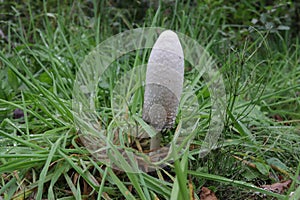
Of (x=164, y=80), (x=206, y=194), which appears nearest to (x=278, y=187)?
(x=206, y=194)

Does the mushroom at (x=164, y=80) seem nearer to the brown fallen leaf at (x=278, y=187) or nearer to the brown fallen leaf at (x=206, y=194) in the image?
the brown fallen leaf at (x=206, y=194)

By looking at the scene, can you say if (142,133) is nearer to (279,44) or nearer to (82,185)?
(82,185)

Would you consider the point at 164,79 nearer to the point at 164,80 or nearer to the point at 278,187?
the point at 164,80

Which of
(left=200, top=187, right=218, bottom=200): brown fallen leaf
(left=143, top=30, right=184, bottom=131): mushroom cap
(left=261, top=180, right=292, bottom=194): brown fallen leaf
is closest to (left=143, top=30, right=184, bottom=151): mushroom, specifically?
(left=143, top=30, right=184, bottom=131): mushroom cap

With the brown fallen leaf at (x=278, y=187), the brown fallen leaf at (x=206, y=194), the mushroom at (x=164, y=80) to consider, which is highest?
the mushroom at (x=164, y=80)

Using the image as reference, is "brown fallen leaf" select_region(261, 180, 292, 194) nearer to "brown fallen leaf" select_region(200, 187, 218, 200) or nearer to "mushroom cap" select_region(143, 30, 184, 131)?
"brown fallen leaf" select_region(200, 187, 218, 200)

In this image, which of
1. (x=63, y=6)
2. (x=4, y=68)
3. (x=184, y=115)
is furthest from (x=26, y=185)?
(x=63, y=6)

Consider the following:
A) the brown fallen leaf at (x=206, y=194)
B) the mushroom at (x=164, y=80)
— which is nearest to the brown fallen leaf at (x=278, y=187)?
the brown fallen leaf at (x=206, y=194)
